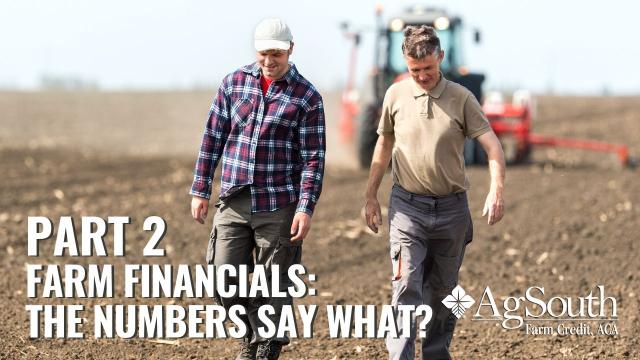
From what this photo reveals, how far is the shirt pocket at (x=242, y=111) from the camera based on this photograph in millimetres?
4824

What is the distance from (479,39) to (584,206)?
4.27m

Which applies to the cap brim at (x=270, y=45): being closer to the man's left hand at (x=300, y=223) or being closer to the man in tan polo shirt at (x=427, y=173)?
the man in tan polo shirt at (x=427, y=173)

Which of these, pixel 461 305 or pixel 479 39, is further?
pixel 479 39

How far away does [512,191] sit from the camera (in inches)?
533

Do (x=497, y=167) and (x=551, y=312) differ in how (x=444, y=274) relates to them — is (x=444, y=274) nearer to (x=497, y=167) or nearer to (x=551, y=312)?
(x=497, y=167)

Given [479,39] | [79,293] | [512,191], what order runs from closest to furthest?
1. [79,293]
2. [512,191]
3. [479,39]

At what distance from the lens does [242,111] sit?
484 cm

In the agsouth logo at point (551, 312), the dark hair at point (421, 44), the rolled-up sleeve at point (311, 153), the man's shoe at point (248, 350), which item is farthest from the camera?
the agsouth logo at point (551, 312)

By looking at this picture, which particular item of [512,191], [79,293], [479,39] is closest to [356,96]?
[479,39]

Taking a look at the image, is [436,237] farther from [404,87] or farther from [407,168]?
[404,87]

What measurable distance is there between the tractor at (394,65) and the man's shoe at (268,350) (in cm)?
996

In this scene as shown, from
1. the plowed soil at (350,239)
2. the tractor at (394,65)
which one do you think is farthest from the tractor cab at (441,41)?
the plowed soil at (350,239)

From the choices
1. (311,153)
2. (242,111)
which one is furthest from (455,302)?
(242,111)

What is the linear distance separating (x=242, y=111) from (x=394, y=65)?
35.5 ft
